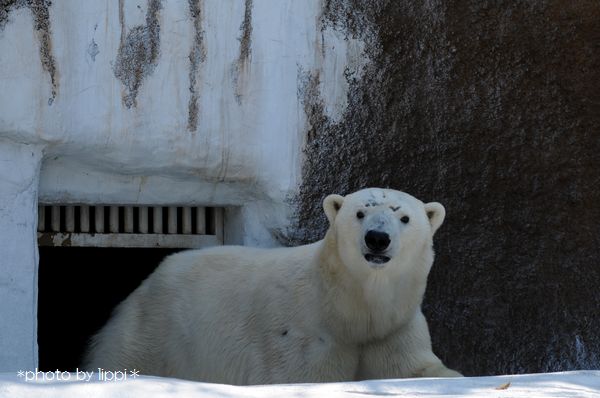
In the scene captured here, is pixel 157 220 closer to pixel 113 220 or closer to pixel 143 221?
pixel 143 221

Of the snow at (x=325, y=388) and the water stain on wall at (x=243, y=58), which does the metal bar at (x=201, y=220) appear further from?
the snow at (x=325, y=388)

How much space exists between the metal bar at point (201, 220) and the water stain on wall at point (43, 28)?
3.26 ft

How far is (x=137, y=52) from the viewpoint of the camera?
4.58m

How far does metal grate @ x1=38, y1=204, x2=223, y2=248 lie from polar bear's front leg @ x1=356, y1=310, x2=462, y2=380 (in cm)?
127

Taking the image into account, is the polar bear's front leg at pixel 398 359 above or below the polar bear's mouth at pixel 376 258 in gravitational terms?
below

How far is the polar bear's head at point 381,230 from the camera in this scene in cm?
397

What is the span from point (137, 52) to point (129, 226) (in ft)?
2.84

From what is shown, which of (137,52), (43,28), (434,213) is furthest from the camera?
(137,52)

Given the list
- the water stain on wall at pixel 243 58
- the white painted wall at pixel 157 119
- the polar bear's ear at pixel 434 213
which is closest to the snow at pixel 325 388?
the polar bear's ear at pixel 434 213

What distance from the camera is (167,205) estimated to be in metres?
5.03

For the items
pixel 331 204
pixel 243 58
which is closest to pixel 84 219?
pixel 243 58

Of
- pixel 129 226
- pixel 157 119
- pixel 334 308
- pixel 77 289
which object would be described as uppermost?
pixel 157 119

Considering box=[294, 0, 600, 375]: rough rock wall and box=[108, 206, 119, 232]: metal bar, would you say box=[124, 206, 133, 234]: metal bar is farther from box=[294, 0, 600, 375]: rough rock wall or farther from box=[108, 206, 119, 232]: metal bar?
box=[294, 0, 600, 375]: rough rock wall

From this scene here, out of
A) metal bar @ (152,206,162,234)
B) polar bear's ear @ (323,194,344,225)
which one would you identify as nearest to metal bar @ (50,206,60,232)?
metal bar @ (152,206,162,234)
